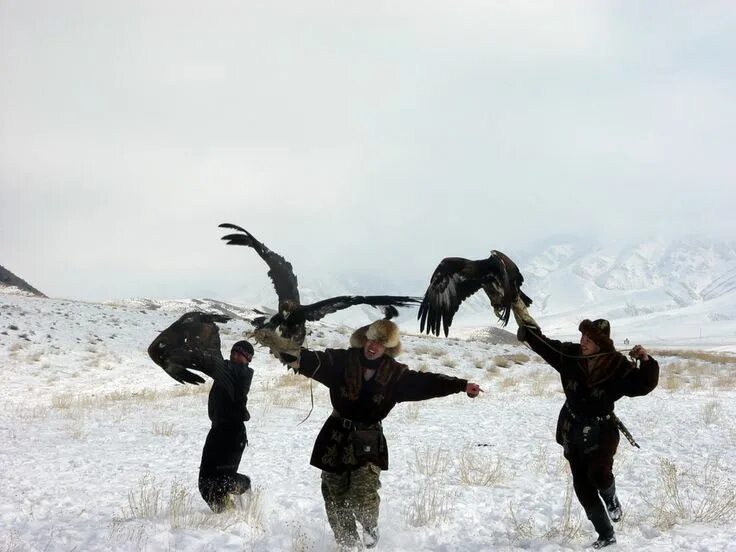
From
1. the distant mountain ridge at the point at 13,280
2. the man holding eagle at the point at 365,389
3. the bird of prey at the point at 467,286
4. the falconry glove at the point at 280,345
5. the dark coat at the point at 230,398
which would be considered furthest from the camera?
the distant mountain ridge at the point at 13,280

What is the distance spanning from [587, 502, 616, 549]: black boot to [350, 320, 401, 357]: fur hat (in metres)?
1.80

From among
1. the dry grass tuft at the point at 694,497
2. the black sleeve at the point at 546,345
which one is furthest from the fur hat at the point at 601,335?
the dry grass tuft at the point at 694,497

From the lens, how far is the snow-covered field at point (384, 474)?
14.1ft

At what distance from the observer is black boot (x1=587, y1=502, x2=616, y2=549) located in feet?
13.3

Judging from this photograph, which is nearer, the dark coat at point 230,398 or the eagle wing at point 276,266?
the eagle wing at point 276,266

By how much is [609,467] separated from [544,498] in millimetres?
1607

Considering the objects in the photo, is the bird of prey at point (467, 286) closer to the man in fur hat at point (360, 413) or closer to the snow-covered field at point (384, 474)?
the man in fur hat at point (360, 413)

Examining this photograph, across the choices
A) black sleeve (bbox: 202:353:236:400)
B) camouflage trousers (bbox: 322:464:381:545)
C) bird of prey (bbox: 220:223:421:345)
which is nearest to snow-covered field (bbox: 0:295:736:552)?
camouflage trousers (bbox: 322:464:381:545)

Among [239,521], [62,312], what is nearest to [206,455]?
[239,521]

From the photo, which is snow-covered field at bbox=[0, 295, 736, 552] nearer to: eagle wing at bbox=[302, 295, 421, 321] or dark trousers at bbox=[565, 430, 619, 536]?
dark trousers at bbox=[565, 430, 619, 536]

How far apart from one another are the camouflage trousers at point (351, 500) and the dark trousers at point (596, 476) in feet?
4.83

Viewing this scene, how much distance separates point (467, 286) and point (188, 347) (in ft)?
7.63

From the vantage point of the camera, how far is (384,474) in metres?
6.52

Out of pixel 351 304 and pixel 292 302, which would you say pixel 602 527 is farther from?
pixel 292 302
